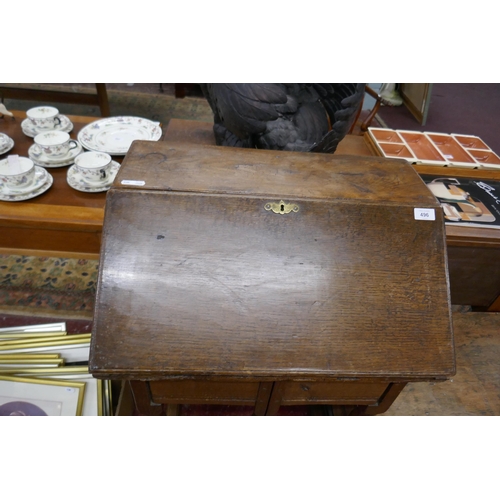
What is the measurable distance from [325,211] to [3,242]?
3.29ft

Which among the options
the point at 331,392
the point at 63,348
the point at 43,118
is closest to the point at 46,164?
the point at 43,118

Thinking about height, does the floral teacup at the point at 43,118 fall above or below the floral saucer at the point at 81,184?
above

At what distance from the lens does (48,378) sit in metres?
1.14

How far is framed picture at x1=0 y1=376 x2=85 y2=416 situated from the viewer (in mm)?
1079

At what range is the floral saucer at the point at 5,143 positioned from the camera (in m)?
1.31

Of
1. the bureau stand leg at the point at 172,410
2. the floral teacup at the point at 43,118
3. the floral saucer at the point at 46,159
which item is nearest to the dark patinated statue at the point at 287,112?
the floral saucer at the point at 46,159

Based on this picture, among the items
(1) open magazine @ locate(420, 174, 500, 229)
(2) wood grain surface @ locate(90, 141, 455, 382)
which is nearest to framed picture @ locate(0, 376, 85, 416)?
(2) wood grain surface @ locate(90, 141, 455, 382)

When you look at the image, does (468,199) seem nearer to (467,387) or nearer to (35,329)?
(467,387)

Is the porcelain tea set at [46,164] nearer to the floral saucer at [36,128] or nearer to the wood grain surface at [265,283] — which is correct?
the floral saucer at [36,128]

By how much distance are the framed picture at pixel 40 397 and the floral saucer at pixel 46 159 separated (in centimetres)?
71

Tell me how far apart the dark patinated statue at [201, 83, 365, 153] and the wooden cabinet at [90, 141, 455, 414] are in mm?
211

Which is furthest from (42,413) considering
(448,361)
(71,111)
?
(71,111)

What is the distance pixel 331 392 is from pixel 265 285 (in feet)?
1.26

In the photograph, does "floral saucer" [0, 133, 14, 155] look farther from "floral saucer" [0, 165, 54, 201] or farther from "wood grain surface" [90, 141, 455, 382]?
"wood grain surface" [90, 141, 455, 382]
